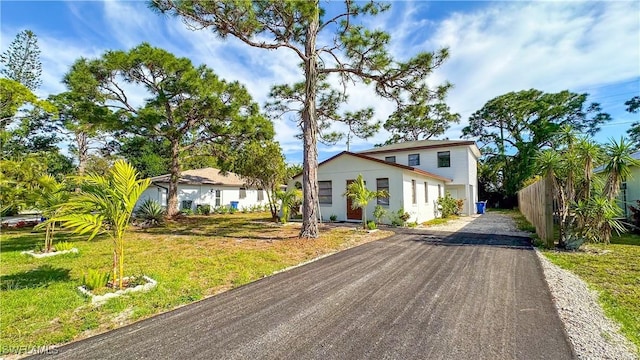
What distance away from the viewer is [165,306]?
4.00 meters

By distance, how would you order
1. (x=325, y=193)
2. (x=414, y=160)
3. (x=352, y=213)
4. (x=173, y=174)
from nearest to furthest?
(x=352, y=213)
(x=325, y=193)
(x=173, y=174)
(x=414, y=160)

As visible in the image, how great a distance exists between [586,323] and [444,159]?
58.6ft

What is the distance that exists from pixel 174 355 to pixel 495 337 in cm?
341

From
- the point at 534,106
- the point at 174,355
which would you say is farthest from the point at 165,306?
the point at 534,106

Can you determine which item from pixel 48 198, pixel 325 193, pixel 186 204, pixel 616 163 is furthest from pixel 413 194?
pixel 186 204

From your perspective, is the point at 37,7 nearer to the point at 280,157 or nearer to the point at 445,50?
the point at 280,157

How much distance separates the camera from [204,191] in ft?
75.6

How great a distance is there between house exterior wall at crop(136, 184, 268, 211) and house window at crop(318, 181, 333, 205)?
38.3 ft

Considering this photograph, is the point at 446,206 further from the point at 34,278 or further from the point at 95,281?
the point at 34,278

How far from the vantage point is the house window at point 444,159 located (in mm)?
19734

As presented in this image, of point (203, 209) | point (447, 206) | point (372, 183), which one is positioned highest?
point (372, 183)

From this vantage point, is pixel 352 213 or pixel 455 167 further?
pixel 455 167

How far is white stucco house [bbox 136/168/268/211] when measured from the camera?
828 inches

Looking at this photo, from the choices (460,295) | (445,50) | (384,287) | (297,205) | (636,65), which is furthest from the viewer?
(297,205)
